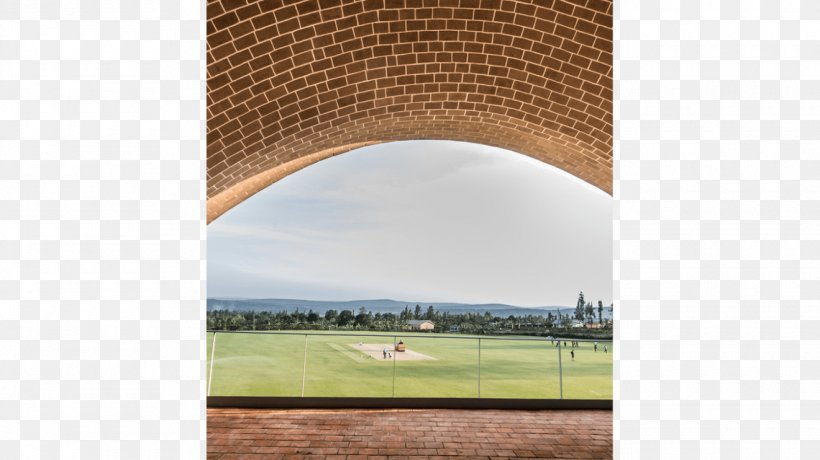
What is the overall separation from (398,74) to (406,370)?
202 ft

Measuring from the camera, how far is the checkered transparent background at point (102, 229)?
4.30ft

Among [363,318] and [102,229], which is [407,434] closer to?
[102,229]

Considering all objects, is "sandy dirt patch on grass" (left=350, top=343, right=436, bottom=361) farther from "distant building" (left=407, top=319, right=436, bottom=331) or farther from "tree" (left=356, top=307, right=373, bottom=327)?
"distant building" (left=407, top=319, right=436, bottom=331)

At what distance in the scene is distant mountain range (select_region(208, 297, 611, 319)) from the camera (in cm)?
6031

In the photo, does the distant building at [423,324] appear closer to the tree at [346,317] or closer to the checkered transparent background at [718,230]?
the tree at [346,317]

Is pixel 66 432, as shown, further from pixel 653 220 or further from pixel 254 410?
pixel 254 410

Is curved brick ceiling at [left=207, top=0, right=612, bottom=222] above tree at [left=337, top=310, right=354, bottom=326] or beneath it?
above

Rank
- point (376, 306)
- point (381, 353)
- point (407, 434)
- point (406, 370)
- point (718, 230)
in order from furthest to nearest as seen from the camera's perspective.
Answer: point (381, 353), point (376, 306), point (406, 370), point (407, 434), point (718, 230)

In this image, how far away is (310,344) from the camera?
80.2 meters

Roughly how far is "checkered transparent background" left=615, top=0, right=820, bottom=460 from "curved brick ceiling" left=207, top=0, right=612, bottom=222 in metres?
2.23

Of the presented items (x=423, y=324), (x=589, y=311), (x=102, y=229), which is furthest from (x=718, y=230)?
(x=423, y=324)

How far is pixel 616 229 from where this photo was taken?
1434 millimetres

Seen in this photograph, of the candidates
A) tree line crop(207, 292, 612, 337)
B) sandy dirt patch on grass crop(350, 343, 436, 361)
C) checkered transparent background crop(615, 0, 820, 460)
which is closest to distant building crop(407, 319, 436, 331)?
tree line crop(207, 292, 612, 337)

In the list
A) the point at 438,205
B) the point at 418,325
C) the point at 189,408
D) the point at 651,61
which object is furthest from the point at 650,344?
the point at 418,325
